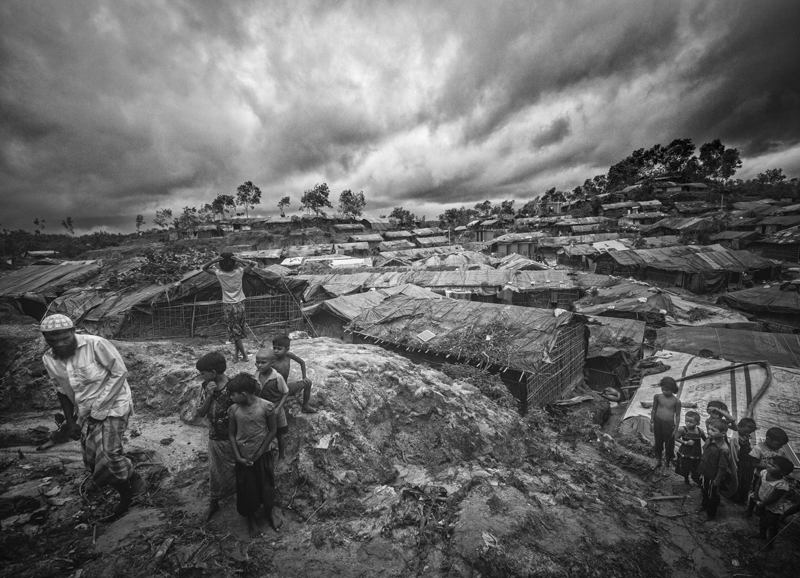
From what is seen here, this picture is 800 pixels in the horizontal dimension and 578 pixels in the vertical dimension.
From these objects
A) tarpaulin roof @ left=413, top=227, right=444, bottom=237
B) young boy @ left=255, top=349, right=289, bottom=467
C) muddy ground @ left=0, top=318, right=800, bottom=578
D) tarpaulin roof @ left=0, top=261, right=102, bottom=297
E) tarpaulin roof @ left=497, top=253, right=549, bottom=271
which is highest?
tarpaulin roof @ left=413, top=227, right=444, bottom=237

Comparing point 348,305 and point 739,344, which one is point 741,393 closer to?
point 739,344

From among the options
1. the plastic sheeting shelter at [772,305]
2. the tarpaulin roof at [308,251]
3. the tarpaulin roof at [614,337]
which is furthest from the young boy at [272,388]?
the tarpaulin roof at [308,251]

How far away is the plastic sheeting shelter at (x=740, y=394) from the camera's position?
6.54 metres

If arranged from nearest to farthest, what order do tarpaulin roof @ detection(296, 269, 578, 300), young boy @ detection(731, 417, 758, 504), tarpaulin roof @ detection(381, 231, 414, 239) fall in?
young boy @ detection(731, 417, 758, 504), tarpaulin roof @ detection(296, 269, 578, 300), tarpaulin roof @ detection(381, 231, 414, 239)

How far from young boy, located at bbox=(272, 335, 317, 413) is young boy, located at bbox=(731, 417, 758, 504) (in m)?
6.48

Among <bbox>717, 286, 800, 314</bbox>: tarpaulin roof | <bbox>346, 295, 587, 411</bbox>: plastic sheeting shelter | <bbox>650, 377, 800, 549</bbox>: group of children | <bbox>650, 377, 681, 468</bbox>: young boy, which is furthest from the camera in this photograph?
<bbox>717, 286, 800, 314</bbox>: tarpaulin roof

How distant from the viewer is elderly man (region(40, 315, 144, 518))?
323cm

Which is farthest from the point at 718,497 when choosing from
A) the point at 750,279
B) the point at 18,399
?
the point at 750,279

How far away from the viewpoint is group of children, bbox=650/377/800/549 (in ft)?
13.4

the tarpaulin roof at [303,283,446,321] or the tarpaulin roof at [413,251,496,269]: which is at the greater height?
the tarpaulin roof at [413,251,496,269]

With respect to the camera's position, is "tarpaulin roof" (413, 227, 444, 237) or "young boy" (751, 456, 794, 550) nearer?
"young boy" (751, 456, 794, 550)

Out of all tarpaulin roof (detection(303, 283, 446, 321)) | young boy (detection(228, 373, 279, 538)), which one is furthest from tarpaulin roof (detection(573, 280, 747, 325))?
young boy (detection(228, 373, 279, 538))

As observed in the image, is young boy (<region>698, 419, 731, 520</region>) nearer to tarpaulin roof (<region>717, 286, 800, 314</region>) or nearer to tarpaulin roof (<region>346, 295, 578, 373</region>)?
tarpaulin roof (<region>346, 295, 578, 373</region>)

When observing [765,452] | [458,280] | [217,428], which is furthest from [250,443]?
[458,280]
